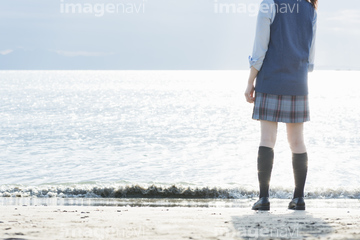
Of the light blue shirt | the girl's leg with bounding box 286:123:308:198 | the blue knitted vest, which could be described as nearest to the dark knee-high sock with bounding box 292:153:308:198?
the girl's leg with bounding box 286:123:308:198

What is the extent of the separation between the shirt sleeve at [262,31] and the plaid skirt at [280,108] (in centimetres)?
27

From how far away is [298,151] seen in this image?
3.97m

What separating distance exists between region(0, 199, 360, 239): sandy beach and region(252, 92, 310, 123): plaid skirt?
762 mm

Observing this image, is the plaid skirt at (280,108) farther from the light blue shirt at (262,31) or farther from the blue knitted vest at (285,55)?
the light blue shirt at (262,31)

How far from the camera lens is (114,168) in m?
9.55

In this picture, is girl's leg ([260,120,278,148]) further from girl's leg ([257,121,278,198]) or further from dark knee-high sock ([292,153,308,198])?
dark knee-high sock ([292,153,308,198])

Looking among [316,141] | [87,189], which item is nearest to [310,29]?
[87,189]

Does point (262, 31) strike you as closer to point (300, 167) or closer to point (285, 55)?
point (285, 55)

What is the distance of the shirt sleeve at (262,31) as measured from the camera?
12.3ft

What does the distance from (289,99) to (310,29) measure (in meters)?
0.62

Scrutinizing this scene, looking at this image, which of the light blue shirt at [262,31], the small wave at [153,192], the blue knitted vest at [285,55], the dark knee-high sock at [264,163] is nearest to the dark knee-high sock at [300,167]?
the dark knee-high sock at [264,163]

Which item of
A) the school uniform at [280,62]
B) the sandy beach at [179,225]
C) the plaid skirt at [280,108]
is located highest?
the school uniform at [280,62]

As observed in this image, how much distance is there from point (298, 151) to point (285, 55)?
0.82 m

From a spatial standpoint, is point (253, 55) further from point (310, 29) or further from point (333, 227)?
point (333, 227)
